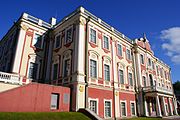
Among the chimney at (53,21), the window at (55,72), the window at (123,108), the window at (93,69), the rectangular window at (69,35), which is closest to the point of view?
the window at (93,69)

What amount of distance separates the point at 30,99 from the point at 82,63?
20.9ft

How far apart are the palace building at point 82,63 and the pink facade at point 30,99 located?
2309 millimetres

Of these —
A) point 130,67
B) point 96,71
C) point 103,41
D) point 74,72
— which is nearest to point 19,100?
point 74,72

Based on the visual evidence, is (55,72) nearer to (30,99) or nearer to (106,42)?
(30,99)

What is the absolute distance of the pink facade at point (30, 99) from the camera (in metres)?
11.3

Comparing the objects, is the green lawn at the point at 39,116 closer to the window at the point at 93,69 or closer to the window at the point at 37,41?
the window at the point at 93,69

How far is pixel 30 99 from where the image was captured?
12.5m

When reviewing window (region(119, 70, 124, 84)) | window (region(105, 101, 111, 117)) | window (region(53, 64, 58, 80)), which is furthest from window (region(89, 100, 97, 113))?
window (region(119, 70, 124, 84))

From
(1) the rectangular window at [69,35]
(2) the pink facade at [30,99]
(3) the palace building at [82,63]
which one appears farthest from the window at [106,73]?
(2) the pink facade at [30,99]

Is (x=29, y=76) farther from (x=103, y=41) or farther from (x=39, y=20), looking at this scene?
(x=103, y=41)

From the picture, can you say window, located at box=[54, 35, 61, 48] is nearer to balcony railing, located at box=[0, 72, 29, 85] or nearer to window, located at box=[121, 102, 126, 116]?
balcony railing, located at box=[0, 72, 29, 85]

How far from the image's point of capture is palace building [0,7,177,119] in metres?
16.3

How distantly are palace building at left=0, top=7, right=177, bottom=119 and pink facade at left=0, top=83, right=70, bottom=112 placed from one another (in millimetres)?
2309

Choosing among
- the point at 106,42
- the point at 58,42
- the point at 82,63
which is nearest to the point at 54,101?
the point at 82,63
